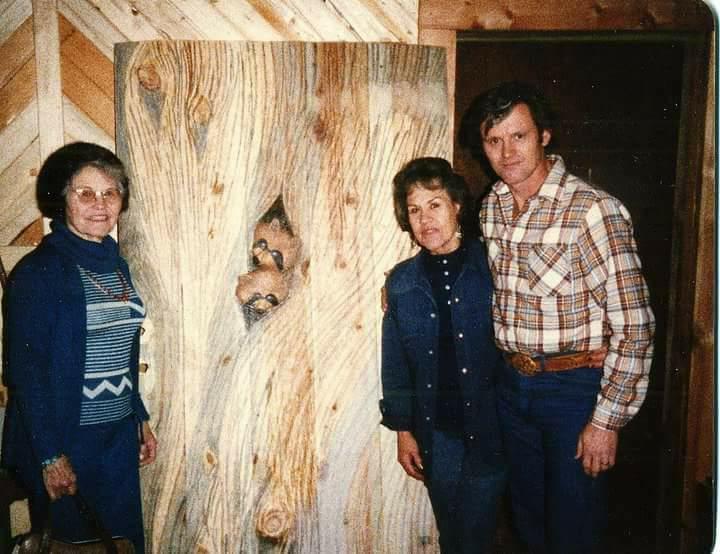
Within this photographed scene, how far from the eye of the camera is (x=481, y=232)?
5.90ft

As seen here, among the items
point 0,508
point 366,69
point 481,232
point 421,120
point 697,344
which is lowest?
point 0,508

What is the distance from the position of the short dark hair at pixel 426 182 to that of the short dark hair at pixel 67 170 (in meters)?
1.00

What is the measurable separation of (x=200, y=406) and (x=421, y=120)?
1403mm

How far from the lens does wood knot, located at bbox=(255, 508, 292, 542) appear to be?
74.5 inches

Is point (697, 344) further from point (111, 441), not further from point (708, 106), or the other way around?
point (111, 441)

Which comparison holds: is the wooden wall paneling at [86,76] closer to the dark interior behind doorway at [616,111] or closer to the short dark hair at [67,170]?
the short dark hair at [67,170]

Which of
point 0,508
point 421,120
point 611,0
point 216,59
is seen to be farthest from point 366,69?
point 0,508

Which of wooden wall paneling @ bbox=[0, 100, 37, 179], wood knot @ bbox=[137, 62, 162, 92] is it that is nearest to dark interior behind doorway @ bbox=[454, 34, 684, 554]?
wood knot @ bbox=[137, 62, 162, 92]

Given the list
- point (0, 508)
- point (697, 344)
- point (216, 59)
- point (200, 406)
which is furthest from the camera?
point (697, 344)

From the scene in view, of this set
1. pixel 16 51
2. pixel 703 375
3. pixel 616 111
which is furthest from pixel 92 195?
pixel 703 375

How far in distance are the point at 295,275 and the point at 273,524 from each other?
1.02m

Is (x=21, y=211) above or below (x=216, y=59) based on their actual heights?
below

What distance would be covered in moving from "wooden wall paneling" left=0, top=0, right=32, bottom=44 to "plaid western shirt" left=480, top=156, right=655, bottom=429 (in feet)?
6.28

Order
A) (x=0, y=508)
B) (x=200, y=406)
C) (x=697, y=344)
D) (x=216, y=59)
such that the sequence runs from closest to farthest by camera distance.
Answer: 1. (x=0, y=508)
2. (x=216, y=59)
3. (x=200, y=406)
4. (x=697, y=344)
